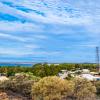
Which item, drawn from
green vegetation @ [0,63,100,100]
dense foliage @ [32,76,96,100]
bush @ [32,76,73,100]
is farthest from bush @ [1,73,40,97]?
bush @ [32,76,73,100]

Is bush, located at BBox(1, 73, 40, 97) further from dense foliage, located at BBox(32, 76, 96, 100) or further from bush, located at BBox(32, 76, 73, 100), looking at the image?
A: bush, located at BBox(32, 76, 73, 100)

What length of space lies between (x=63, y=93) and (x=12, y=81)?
919 centimetres

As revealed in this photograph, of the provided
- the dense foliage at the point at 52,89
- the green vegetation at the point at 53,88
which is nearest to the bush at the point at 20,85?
the green vegetation at the point at 53,88

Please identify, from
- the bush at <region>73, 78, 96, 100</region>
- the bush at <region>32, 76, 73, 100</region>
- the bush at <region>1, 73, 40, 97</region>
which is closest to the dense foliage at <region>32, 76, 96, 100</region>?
the bush at <region>32, 76, 73, 100</region>

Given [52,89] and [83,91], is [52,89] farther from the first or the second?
[83,91]

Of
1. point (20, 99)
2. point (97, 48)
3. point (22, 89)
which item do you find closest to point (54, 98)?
point (20, 99)

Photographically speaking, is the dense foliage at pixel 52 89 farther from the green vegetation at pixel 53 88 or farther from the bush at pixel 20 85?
the bush at pixel 20 85

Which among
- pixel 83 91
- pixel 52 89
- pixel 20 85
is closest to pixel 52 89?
pixel 52 89

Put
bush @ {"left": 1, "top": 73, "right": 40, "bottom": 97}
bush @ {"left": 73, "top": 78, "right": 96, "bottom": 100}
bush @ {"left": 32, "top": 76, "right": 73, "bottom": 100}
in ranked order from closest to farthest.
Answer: bush @ {"left": 32, "top": 76, "right": 73, "bottom": 100}, bush @ {"left": 73, "top": 78, "right": 96, "bottom": 100}, bush @ {"left": 1, "top": 73, "right": 40, "bottom": 97}

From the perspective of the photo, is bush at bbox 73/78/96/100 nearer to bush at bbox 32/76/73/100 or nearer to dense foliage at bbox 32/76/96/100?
dense foliage at bbox 32/76/96/100

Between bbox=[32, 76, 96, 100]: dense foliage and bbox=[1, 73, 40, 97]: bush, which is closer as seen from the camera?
bbox=[32, 76, 96, 100]: dense foliage

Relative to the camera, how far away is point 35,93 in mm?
26547

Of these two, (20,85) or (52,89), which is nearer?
(52,89)

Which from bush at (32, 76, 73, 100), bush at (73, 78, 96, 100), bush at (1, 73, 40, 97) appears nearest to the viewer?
bush at (32, 76, 73, 100)
